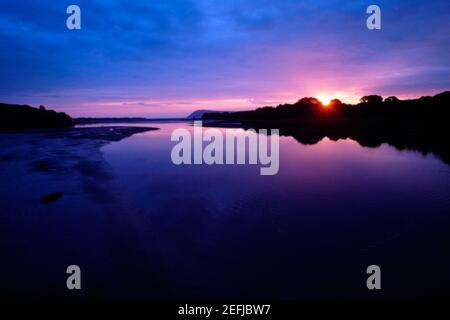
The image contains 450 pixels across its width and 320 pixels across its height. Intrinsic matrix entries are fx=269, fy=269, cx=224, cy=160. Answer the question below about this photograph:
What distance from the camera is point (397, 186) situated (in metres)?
11.6

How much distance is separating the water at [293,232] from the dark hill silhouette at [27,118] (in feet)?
159

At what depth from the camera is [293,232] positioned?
7.22 meters

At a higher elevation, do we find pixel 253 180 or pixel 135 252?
pixel 253 180

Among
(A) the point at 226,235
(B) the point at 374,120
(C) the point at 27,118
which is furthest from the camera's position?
(B) the point at 374,120

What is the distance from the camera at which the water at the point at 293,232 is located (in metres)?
5.18

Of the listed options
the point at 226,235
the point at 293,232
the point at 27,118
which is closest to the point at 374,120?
the point at 293,232

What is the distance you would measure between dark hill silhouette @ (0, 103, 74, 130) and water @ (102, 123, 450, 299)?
48.5 meters

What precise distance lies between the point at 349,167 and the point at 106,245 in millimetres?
13735

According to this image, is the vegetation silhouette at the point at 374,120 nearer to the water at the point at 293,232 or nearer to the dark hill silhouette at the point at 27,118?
the water at the point at 293,232

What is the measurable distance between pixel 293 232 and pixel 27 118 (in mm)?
61982

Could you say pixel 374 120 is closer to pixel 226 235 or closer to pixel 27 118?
pixel 226 235
